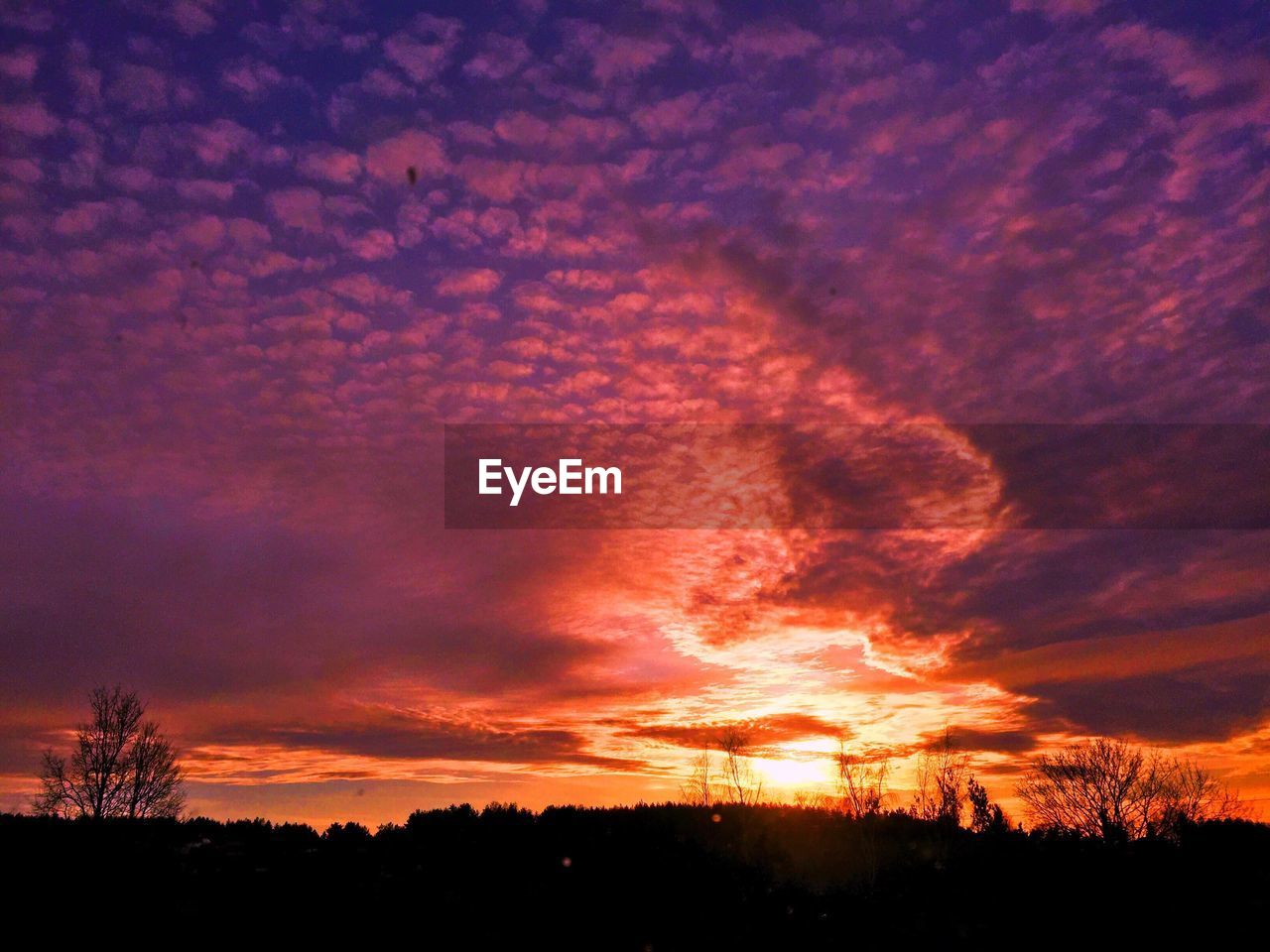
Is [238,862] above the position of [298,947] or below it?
above

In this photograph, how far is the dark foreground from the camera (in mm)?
15102

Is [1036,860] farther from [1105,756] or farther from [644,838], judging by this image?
[1105,756]

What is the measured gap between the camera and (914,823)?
37062 millimetres

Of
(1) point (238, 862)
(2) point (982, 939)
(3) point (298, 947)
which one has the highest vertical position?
(1) point (238, 862)

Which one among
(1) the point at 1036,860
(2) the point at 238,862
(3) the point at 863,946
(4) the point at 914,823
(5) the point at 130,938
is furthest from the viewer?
(4) the point at 914,823

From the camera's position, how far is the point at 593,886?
20.0 m

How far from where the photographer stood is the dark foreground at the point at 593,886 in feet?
49.5

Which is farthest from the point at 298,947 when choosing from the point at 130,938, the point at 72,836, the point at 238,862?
the point at 72,836

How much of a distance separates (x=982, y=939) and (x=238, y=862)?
53.0 ft

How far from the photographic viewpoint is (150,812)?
1885 inches

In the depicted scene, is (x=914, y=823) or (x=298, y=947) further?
(x=914, y=823)

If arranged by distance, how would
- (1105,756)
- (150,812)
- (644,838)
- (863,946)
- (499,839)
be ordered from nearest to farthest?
(863,946), (499,839), (644,838), (150,812), (1105,756)

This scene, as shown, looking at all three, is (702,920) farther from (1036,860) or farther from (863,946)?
(1036,860)

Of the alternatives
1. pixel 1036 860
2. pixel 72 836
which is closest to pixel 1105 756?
pixel 1036 860
